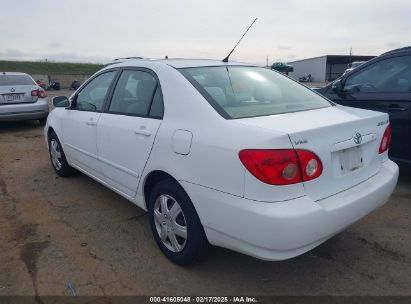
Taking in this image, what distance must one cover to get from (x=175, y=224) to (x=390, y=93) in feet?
10.4

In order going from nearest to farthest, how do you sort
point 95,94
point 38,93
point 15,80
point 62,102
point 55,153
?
point 95,94
point 62,102
point 55,153
point 15,80
point 38,93

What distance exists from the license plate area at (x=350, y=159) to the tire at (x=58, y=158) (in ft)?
12.1

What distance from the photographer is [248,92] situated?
3062mm

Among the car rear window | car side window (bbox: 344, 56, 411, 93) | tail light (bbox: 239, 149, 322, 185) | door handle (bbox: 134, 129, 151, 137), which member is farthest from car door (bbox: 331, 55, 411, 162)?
the car rear window

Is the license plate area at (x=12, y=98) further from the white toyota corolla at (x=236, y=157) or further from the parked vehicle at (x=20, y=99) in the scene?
the white toyota corolla at (x=236, y=157)

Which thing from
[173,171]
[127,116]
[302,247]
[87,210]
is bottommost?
[87,210]

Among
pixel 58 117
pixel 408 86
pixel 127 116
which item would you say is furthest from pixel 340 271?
pixel 58 117

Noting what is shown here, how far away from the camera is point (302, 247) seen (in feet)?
7.63

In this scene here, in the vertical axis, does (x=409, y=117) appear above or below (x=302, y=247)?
above

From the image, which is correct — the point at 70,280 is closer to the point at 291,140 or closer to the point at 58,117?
the point at 291,140

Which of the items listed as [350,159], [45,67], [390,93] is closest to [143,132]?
[350,159]

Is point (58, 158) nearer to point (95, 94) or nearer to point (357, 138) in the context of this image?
point (95, 94)

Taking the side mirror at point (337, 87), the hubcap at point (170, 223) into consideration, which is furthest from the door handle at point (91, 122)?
the side mirror at point (337, 87)

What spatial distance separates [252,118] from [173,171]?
26.8 inches
